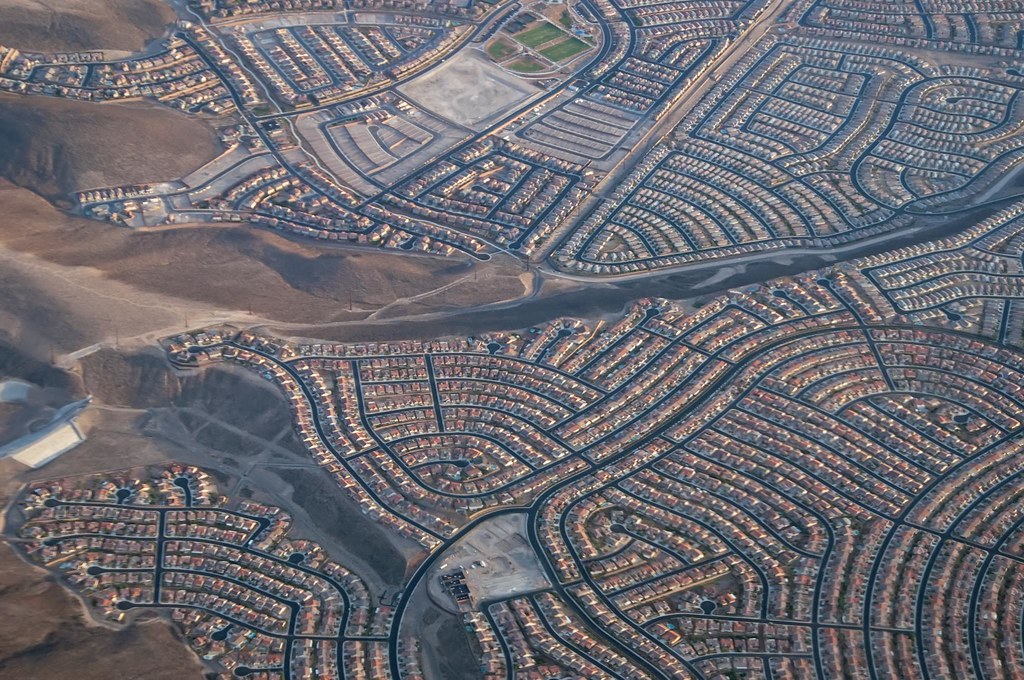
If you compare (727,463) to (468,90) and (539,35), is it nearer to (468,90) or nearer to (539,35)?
(468,90)

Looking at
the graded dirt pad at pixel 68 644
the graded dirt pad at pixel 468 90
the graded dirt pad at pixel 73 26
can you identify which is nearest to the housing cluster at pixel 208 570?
the graded dirt pad at pixel 68 644

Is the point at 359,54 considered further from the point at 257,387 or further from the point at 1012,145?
the point at 1012,145

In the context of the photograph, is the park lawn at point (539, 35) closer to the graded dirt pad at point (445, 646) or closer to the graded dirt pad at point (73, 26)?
the graded dirt pad at point (73, 26)

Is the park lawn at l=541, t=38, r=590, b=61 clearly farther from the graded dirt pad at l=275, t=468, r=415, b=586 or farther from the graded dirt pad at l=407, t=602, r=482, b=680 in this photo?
the graded dirt pad at l=407, t=602, r=482, b=680

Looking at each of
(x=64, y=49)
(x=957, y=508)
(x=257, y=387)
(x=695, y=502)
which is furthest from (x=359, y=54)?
(x=957, y=508)

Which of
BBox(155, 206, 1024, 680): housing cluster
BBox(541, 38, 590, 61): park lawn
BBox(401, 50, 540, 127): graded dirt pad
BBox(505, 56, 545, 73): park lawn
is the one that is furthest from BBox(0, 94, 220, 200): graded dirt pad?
BBox(541, 38, 590, 61): park lawn

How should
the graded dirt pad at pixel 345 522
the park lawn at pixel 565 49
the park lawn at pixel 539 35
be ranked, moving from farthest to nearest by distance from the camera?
the park lawn at pixel 539 35 → the park lawn at pixel 565 49 → the graded dirt pad at pixel 345 522
